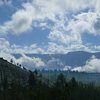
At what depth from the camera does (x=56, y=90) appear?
171625 mm

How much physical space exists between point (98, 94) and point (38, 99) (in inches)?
1622

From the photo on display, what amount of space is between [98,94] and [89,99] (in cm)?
1043

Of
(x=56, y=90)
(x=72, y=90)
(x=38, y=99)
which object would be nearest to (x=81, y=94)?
(x=72, y=90)

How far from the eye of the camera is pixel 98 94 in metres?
190

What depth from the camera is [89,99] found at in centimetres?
18188

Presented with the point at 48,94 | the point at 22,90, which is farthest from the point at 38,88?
the point at 48,94

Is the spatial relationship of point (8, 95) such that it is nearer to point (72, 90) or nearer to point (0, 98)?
point (0, 98)

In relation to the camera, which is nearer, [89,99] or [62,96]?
[62,96]

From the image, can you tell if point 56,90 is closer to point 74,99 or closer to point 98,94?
point 74,99

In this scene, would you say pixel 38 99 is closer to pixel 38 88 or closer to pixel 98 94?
pixel 38 88

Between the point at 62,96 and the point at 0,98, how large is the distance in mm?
34194

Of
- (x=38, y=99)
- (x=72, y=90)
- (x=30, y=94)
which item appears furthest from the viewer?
(x=72, y=90)

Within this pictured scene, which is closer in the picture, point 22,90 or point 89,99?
point 89,99

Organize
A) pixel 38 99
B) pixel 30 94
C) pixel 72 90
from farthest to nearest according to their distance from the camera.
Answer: pixel 72 90 → pixel 30 94 → pixel 38 99
